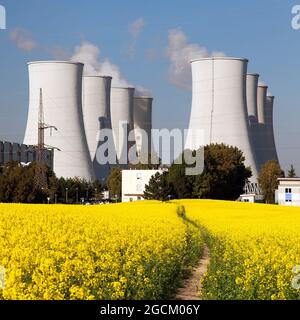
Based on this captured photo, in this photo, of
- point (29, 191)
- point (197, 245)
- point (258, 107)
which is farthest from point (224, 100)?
point (197, 245)

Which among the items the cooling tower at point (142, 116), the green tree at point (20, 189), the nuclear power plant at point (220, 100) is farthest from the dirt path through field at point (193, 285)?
the cooling tower at point (142, 116)

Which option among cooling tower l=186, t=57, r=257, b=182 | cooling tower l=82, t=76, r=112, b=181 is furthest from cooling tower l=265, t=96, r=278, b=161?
cooling tower l=82, t=76, r=112, b=181

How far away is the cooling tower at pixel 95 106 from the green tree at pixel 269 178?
49.9 feet

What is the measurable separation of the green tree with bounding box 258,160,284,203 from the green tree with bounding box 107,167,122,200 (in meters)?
15.7

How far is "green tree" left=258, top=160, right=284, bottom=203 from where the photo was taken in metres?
69.2

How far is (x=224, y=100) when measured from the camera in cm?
5338

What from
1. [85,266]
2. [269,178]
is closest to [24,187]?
[269,178]

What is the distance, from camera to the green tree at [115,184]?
79312 millimetres

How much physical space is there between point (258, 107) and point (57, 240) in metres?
68.7

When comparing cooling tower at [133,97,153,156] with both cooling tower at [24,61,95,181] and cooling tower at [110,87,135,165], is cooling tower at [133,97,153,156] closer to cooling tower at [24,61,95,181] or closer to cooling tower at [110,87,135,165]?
cooling tower at [110,87,135,165]

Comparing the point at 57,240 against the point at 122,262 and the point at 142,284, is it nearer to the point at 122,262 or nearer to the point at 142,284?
the point at 122,262

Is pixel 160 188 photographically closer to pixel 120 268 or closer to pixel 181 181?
pixel 181 181

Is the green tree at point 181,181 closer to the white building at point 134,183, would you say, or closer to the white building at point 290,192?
the white building at point 290,192

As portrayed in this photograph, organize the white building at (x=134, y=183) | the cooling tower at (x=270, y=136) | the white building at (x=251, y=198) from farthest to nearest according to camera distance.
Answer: the cooling tower at (x=270, y=136) < the white building at (x=134, y=183) < the white building at (x=251, y=198)
